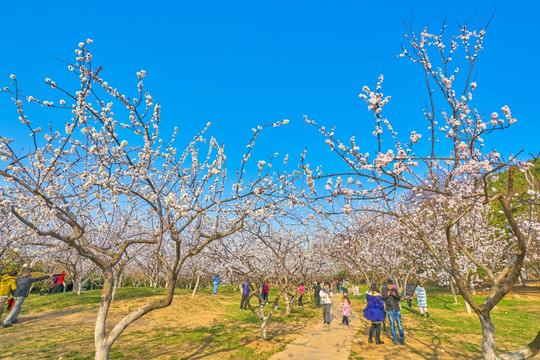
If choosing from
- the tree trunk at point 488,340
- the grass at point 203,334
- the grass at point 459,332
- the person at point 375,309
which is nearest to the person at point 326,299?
the grass at point 203,334

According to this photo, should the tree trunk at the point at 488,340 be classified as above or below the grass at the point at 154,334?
above

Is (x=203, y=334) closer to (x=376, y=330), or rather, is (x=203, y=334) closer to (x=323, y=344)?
(x=323, y=344)

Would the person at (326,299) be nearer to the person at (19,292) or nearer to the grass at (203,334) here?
the grass at (203,334)

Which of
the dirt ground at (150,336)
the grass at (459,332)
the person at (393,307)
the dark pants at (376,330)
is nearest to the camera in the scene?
the dirt ground at (150,336)

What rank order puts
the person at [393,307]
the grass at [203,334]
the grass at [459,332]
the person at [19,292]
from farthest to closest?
the person at [19,292] → the person at [393,307] → the grass at [459,332] → the grass at [203,334]

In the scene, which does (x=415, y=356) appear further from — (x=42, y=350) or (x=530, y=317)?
(x=530, y=317)

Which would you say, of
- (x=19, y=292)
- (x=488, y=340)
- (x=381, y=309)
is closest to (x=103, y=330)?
(x=488, y=340)

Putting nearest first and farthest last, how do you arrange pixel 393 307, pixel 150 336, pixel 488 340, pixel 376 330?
pixel 488 340 < pixel 393 307 < pixel 376 330 < pixel 150 336

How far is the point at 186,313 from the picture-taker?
15.8 m

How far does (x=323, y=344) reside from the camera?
984 cm

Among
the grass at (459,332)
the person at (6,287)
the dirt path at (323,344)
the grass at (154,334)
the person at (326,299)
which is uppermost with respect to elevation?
the person at (6,287)

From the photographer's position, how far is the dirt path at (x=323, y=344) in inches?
330

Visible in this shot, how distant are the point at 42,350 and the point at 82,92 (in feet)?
26.4

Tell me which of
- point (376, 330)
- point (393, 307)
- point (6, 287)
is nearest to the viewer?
point (393, 307)
